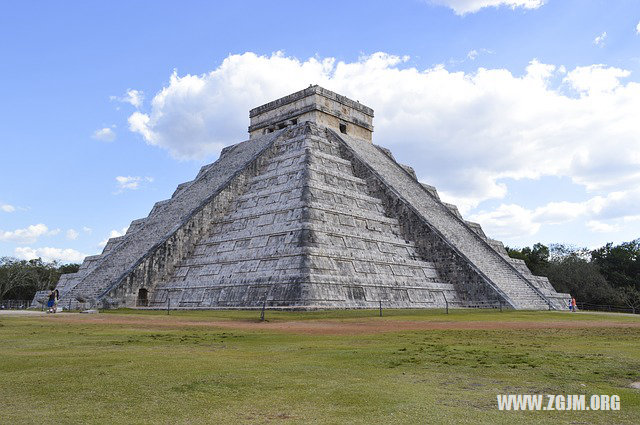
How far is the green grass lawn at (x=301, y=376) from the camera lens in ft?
15.9

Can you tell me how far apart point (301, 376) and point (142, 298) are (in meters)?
17.7

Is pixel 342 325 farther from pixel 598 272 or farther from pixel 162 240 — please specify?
pixel 598 272

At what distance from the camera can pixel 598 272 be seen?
4466 centimetres

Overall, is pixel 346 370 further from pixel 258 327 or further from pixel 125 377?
pixel 258 327

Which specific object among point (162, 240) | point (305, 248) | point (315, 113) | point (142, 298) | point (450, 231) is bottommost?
point (142, 298)

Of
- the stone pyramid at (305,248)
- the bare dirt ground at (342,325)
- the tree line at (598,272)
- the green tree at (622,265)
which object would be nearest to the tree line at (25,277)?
the stone pyramid at (305,248)

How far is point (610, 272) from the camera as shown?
46438 millimetres

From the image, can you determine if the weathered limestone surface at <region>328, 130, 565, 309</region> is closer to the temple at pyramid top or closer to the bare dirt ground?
the temple at pyramid top

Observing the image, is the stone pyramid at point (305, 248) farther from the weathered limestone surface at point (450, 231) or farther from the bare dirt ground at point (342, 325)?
the bare dirt ground at point (342, 325)

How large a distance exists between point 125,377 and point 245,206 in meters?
19.6

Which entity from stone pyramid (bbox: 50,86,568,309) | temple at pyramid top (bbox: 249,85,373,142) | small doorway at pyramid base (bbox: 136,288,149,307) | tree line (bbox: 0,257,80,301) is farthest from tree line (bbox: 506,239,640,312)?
tree line (bbox: 0,257,80,301)

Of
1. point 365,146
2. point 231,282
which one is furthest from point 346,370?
point 365,146

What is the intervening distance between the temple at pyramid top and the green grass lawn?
22313mm

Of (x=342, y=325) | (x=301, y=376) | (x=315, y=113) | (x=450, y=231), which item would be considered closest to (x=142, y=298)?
(x=342, y=325)
